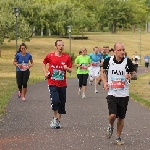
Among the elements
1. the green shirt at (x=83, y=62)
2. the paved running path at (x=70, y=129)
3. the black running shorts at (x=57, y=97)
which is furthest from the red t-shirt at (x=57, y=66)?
the green shirt at (x=83, y=62)

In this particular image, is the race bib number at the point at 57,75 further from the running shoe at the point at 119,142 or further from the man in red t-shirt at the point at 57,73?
the running shoe at the point at 119,142

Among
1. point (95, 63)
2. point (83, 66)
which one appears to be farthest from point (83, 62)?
point (95, 63)

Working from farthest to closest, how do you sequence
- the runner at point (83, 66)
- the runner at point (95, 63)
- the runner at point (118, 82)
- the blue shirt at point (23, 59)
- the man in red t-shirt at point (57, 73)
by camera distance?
the runner at point (95, 63) → the runner at point (83, 66) → the blue shirt at point (23, 59) → the man in red t-shirt at point (57, 73) → the runner at point (118, 82)

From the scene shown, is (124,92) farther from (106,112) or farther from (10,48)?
(10,48)

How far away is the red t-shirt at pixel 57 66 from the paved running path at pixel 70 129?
97cm

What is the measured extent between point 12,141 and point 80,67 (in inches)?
393

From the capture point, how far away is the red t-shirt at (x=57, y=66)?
11.1 meters

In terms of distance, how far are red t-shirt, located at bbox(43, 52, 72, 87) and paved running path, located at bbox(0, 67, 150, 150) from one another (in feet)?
3.17

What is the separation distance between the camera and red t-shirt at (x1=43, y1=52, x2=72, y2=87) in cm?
1113

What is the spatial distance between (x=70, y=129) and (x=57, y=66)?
1.33 meters

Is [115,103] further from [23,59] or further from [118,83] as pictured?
[23,59]

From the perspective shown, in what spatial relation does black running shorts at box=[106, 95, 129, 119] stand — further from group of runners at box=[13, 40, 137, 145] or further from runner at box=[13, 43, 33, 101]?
runner at box=[13, 43, 33, 101]

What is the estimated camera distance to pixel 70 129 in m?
10.8

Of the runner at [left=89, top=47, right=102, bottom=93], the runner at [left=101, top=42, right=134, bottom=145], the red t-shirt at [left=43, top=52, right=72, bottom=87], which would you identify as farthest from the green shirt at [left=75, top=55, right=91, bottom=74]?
the runner at [left=101, top=42, right=134, bottom=145]
